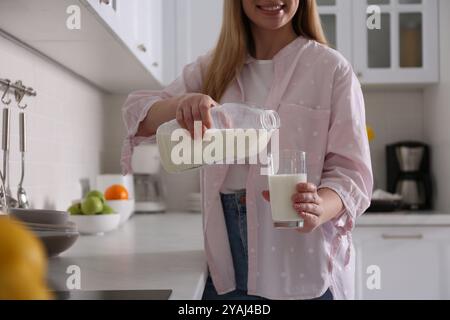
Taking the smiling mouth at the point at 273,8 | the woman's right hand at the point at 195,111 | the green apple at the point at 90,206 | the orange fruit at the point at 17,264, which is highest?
the smiling mouth at the point at 273,8

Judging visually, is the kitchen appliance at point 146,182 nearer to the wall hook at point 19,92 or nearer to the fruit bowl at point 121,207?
the fruit bowl at point 121,207

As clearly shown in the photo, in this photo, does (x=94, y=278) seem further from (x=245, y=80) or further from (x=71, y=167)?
(x=71, y=167)

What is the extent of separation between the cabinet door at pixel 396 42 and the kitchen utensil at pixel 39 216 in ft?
4.15

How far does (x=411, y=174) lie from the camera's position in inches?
73.2

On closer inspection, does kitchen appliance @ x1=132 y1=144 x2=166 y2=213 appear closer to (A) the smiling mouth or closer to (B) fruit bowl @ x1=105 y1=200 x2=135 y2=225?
(B) fruit bowl @ x1=105 y1=200 x2=135 y2=225

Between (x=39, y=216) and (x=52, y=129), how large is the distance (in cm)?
63

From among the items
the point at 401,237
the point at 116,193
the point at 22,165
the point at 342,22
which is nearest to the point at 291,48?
the point at 22,165

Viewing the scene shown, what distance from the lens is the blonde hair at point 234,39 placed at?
81 cm

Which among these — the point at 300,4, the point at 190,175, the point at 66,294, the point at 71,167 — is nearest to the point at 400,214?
the point at 190,175

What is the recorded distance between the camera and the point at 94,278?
2.32ft

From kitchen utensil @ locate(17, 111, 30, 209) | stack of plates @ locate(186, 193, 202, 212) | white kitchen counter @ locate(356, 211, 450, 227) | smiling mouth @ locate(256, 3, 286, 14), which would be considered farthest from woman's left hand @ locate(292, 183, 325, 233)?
stack of plates @ locate(186, 193, 202, 212)

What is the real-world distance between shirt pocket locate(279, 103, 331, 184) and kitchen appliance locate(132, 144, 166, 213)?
112 centimetres

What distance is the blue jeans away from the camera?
0.81m

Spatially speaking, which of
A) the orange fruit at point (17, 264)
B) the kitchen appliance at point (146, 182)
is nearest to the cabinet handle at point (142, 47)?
the kitchen appliance at point (146, 182)
